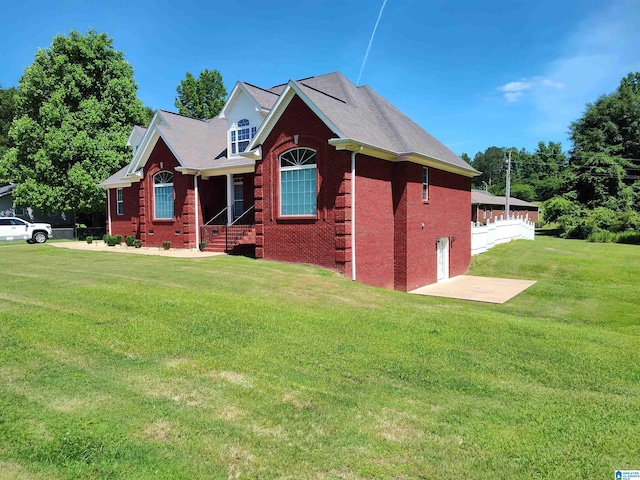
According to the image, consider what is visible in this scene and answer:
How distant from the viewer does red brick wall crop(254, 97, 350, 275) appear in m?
15.5

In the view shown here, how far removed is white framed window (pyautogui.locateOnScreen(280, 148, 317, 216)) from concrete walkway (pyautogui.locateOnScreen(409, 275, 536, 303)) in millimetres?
5780

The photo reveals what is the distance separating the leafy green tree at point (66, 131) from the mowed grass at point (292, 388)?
2428 cm

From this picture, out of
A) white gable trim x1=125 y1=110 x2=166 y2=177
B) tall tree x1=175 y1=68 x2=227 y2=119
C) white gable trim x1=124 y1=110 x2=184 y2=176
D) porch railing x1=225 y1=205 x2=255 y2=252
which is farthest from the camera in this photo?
tall tree x1=175 y1=68 x2=227 y2=119

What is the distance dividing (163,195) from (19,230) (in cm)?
1038

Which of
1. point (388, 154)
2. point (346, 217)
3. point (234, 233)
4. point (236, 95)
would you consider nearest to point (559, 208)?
A: point (388, 154)

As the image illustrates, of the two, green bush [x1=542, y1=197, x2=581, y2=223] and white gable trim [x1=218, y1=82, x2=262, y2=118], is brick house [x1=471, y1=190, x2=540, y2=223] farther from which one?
white gable trim [x1=218, y1=82, x2=262, y2=118]

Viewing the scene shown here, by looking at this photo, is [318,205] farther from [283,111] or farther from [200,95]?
[200,95]

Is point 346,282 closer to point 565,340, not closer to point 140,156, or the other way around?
point 565,340

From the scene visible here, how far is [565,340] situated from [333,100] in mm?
12651

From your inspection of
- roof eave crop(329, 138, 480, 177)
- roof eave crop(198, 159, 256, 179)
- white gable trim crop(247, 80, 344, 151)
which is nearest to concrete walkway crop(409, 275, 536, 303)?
roof eave crop(329, 138, 480, 177)

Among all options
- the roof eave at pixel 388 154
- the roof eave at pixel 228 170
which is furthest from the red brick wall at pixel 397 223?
the roof eave at pixel 228 170

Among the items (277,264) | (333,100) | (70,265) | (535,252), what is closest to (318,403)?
(277,264)

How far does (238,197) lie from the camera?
75.0ft

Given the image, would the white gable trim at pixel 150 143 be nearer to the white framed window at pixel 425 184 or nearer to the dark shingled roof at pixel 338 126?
the dark shingled roof at pixel 338 126
